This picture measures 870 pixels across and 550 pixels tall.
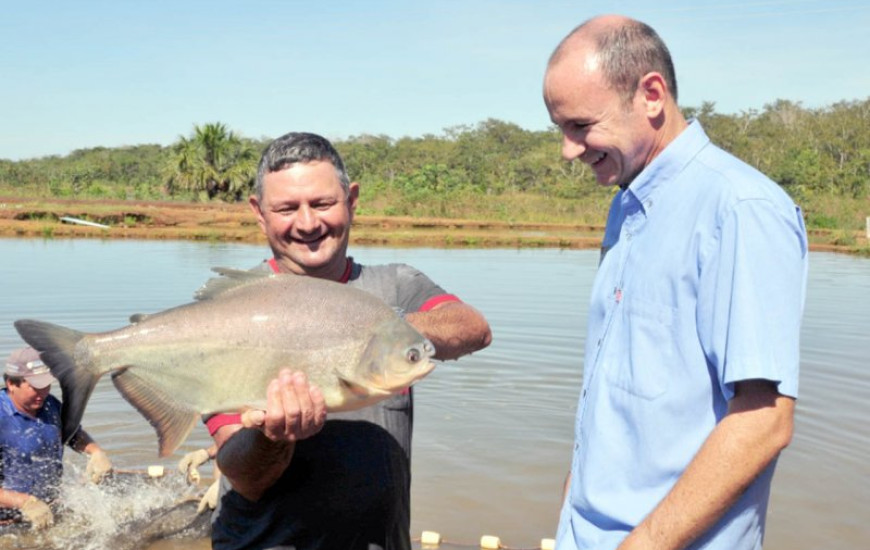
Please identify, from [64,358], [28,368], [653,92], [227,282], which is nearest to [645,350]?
[653,92]

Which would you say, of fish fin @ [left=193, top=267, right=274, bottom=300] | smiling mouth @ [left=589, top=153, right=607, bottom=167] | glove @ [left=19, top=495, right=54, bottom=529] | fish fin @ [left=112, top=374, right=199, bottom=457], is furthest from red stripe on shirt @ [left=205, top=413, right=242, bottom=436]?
glove @ [left=19, top=495, right=54, bottom=529]

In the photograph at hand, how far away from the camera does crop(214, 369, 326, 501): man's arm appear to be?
2.69 meters

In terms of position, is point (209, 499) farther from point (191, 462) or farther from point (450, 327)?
point (450, 327)

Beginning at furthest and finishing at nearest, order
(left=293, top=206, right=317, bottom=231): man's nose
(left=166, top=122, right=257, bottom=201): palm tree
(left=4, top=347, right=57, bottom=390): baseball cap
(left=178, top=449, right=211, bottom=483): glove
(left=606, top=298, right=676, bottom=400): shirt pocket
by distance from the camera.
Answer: (left=166, top=122, right=257, bottom=201): palm tree < (left=178, top=449, right=211, bottom=483): glove < (left=4, top=347, right=57, bottom=390): baseball cap < (left=293, top=206, right=317, bottom=231): man's nose < (left=606, top=298, right=676, bottom=400): shirt pocket

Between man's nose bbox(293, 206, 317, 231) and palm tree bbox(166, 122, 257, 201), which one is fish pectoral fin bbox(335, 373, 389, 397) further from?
palm tree bbox(166, 122, 257, 201)

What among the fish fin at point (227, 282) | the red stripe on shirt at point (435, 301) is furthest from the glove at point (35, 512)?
the red stripe on shirt at point (435, 301)

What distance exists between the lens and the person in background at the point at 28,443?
6.96m

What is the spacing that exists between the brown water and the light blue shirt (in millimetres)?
5105

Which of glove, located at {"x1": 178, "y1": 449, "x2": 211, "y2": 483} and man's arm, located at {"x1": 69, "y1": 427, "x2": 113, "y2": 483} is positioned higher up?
man's arm, located at {"x1": 69, "y1": 427, "x2": 113, "y2": 483}

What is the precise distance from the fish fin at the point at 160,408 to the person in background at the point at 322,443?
15 cm

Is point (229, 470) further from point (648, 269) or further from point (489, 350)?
point (489, 350)

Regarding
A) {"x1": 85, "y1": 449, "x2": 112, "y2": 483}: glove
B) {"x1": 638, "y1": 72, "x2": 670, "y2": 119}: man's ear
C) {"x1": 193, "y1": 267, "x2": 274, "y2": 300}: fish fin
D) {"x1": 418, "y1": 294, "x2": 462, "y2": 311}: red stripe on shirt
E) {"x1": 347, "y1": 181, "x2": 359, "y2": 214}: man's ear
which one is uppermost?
{"x1": 638, "y1": 72, "x2": 670, "y2": 119}: man's ear

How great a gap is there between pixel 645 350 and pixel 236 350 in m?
1.15

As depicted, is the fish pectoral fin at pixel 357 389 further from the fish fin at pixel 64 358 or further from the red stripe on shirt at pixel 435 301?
the fish fin at pixel 64 358
